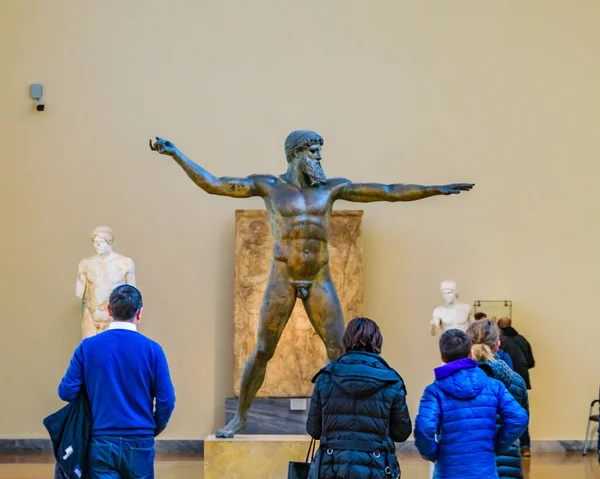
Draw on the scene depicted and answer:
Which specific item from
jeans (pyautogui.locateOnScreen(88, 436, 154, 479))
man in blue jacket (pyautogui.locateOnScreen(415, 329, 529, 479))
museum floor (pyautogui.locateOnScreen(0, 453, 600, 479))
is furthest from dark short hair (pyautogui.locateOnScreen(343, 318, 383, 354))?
museum floor (pyautogui.locateOnScreen(0, 453, 600, 479))

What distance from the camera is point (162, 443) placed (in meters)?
11.3

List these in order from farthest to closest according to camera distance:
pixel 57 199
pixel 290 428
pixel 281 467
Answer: pixel 57 199 → pixel 290 428 → pixel 281 467

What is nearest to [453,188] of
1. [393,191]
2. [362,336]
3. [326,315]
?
[393,191]

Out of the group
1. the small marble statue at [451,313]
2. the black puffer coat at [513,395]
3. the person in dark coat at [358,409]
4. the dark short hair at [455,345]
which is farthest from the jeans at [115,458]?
the small marble statue at [451,313]

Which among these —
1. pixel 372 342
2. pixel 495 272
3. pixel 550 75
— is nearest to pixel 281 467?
pixel 372 342

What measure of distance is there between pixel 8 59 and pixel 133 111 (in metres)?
1.65

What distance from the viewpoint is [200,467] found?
1009cm

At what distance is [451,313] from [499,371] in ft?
19.3

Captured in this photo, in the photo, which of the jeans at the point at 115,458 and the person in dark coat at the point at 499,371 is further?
the person in dark coat at the point at 499,371

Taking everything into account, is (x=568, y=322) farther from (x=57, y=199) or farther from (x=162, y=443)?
(x=57, y=199)

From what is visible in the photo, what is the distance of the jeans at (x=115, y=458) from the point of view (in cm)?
470

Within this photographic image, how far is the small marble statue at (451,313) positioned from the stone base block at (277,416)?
1.77 meters

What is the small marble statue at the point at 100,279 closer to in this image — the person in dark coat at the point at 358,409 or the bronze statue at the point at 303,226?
the bronze statue at the point at 303,226

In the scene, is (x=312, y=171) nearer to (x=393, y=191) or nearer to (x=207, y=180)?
(x=393, y=191)
